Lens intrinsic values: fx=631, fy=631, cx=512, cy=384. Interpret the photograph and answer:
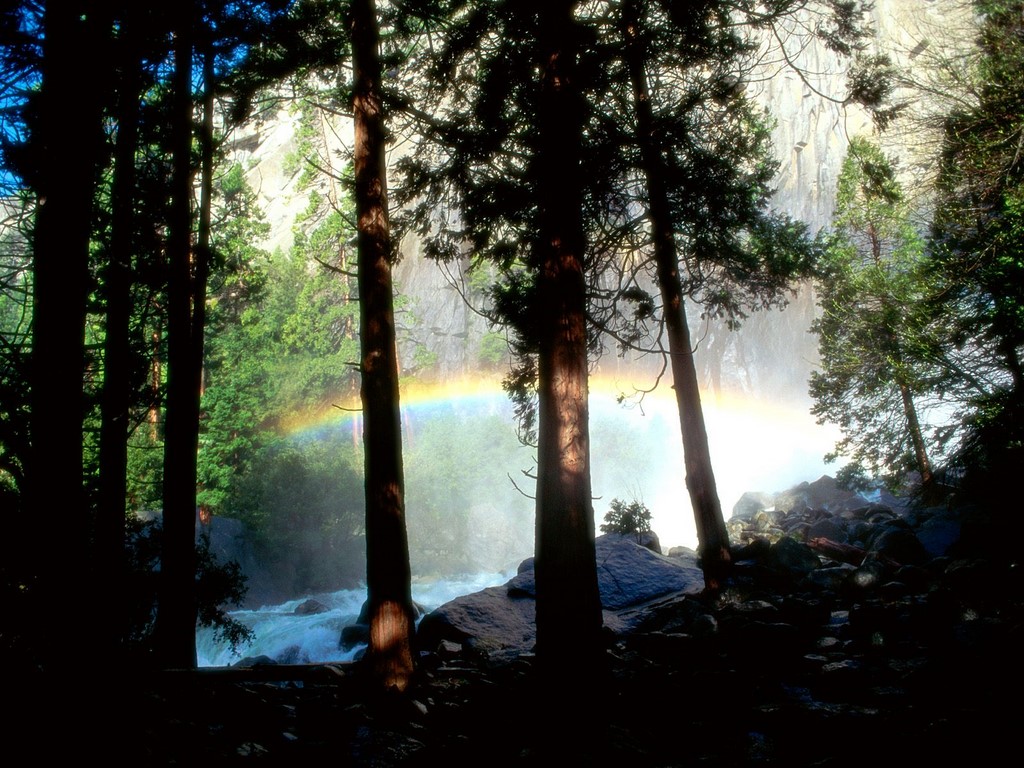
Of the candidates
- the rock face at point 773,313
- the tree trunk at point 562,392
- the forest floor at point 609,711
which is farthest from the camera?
the rock face at point 773,313

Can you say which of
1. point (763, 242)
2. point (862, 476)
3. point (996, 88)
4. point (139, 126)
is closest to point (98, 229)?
point (139, 126)

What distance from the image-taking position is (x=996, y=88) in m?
8.67

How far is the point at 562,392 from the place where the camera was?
15.7ft

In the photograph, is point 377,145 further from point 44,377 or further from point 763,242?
point 763,242

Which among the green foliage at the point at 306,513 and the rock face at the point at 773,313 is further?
the rock face at the point at 773,313

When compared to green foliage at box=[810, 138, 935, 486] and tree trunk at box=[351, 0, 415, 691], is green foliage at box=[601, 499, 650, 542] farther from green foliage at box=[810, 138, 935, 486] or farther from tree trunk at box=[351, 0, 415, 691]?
green foliage at box=[810, 138, 935, 486]

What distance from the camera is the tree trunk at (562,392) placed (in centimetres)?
433

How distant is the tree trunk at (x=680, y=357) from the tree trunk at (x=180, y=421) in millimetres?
5043

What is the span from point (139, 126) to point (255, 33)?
6.16 feet

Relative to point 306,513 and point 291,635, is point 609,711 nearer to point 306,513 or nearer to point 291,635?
point 291,635

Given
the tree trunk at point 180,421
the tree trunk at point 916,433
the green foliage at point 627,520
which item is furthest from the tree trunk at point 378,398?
the tree trunk at point 916,433

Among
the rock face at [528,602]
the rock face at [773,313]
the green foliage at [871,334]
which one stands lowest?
the rock face at [528,602]

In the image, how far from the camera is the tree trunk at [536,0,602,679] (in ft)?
14.2

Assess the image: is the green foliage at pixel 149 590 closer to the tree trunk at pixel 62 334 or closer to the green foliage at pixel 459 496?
the tree trunk at pixel 62 334
